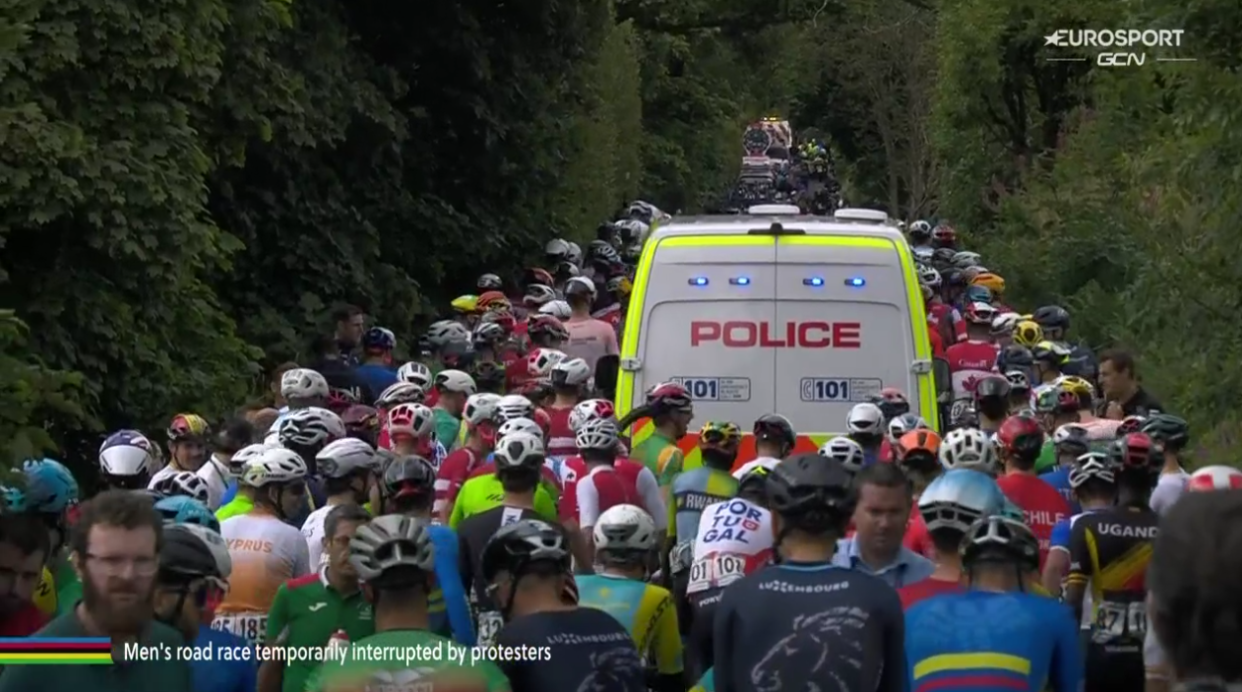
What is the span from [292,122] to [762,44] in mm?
38059

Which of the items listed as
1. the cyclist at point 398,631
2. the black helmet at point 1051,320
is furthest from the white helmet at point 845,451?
the black helmet at point 1051,320

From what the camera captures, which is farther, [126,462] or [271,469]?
[126,462]

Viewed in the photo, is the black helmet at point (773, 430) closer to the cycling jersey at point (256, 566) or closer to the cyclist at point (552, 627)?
the cycling jersey at point (256, 566)

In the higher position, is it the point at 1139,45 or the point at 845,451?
the point at 1139,45

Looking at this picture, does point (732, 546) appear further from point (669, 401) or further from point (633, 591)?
point (669, 401)

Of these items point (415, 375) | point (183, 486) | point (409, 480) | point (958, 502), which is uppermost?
point (415, 375)

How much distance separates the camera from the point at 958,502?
7145 millimetres

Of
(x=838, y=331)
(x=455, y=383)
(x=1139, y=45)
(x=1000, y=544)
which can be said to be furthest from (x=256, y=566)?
(x=1139, y=45)

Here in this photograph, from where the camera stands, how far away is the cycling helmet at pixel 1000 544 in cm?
656

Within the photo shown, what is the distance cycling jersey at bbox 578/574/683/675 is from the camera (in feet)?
25.3

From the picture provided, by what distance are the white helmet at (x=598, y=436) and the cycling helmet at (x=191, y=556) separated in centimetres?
379

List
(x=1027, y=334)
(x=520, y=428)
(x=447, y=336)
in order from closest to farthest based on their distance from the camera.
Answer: (x=520, y=428) → (x=1027, y=334) → (x=447, y=336)

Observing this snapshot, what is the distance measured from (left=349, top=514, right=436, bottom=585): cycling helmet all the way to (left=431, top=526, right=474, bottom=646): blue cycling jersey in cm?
181

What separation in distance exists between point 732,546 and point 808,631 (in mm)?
2474
